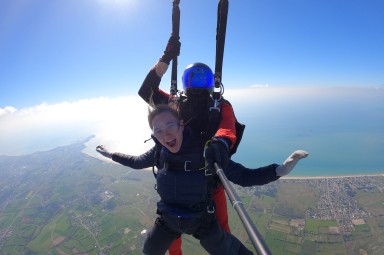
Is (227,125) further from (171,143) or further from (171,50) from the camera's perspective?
(171,50)

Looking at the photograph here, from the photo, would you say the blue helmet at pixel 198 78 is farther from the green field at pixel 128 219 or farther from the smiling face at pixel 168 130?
the green field at pixel 128 219

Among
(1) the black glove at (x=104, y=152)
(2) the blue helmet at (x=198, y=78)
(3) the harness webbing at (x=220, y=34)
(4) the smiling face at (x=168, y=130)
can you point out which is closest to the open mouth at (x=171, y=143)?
(4) the smiling face at (x=168, y=130)

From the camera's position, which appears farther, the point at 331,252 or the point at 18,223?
the point at 18,223

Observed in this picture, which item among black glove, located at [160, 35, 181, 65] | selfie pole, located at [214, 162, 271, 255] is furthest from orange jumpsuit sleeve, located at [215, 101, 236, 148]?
black glove, located at [160, 35, 181, 65]

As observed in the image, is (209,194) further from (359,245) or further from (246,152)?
(246,152)

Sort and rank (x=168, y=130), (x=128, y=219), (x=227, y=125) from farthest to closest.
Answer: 1. (x=128, y=219)
2. (x=168, y=130)
3. (x=227, y=125)

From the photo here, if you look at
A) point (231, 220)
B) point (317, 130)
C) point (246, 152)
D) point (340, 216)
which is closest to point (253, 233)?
point (231, 220)

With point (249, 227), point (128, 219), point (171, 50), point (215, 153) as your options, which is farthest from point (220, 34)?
point (128, 219)
